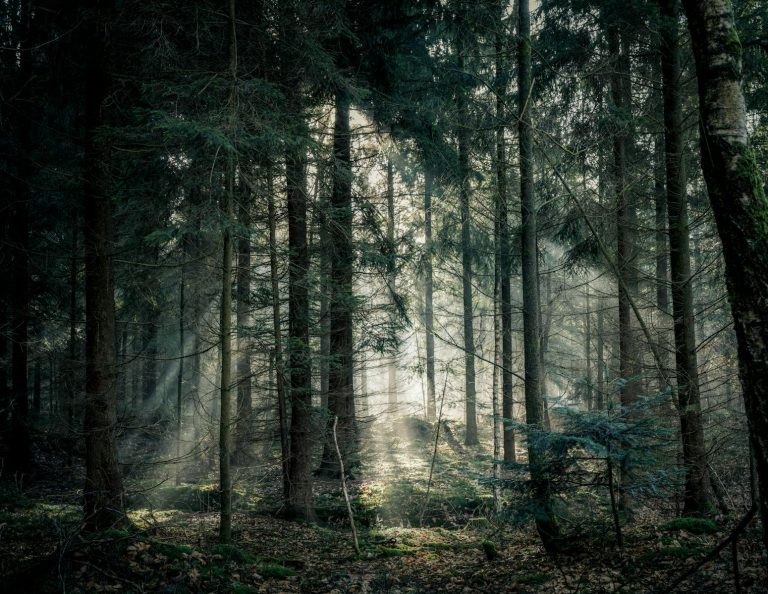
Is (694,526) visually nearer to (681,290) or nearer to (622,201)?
(681,290)

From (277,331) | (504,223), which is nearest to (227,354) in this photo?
(277,331)

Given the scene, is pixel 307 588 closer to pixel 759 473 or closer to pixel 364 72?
pixel 759 473

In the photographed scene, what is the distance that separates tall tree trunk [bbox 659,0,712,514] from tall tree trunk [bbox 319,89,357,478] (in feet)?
17.9

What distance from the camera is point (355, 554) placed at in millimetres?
7660

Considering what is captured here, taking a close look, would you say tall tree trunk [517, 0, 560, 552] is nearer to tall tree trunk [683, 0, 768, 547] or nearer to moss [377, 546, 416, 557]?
moss [377, 546, 416, 557]

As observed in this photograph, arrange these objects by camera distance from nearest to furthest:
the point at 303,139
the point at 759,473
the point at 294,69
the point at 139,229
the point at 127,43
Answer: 1. the point at 759,473
2. the point at 303,139
3. the point at 127,43
4. the point at 294,69
5. the point at 139,229

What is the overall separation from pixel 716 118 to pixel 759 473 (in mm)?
2074

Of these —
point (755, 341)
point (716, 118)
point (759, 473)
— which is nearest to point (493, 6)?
point (716, 118)

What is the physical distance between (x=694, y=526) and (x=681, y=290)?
3.39 metres

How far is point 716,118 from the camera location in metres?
2.76

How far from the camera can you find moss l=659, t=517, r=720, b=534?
19.9 ft

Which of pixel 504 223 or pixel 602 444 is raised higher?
pixel 504 223

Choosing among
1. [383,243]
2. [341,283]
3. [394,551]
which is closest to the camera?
[394,551]

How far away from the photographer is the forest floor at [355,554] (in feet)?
Result: 15.6
